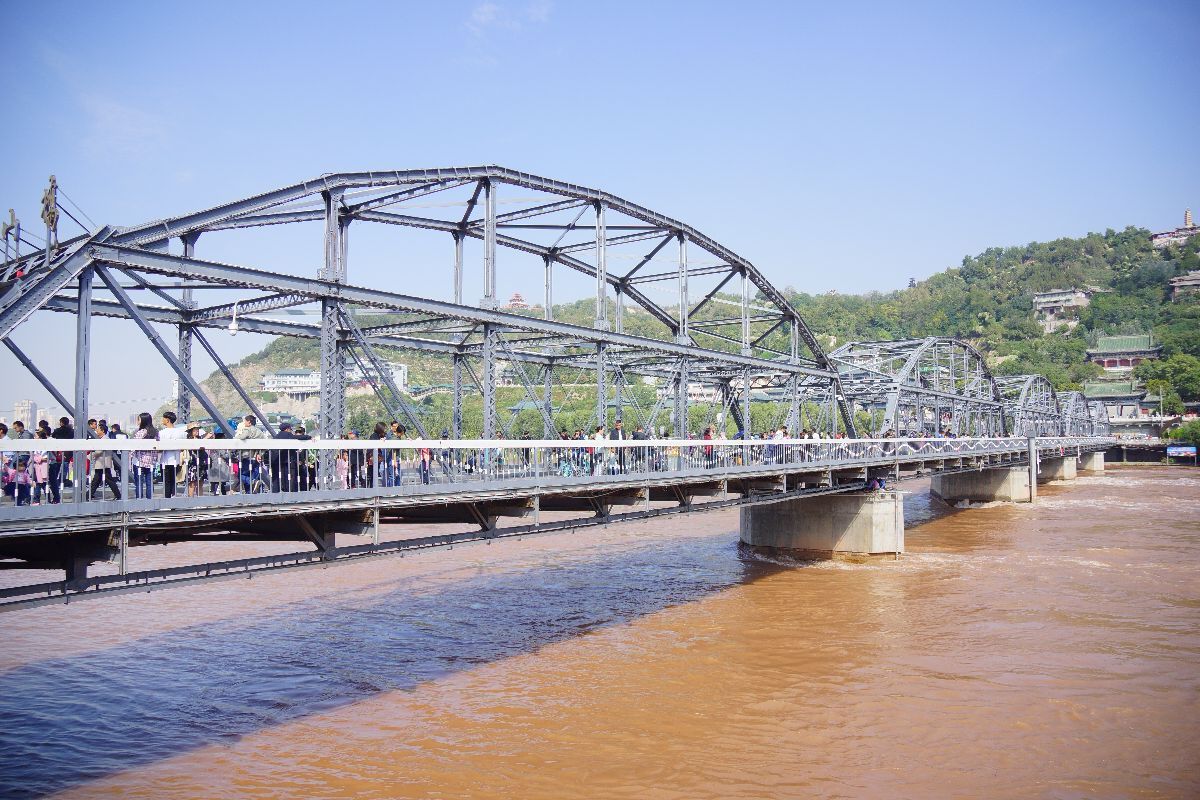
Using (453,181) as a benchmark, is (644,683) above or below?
below

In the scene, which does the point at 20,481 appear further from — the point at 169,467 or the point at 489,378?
the point at 489,378

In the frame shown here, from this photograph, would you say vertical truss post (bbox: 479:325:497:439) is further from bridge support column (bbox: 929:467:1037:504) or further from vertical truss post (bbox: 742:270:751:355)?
bridge support column (bbox: 929:467:1037:504)

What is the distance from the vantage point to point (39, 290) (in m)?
11.1

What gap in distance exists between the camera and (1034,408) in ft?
311

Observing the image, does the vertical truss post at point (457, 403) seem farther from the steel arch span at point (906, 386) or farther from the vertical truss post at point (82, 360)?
the steel arch span at point (906, 386)

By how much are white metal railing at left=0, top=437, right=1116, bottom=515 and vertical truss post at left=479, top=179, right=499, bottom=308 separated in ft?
13.9

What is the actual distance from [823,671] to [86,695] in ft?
50.0

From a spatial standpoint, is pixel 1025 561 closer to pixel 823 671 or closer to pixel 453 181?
pixel 823 671

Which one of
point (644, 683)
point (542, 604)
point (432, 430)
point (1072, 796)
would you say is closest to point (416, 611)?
point (542, 604)

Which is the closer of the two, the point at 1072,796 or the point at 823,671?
the point at 1072,796

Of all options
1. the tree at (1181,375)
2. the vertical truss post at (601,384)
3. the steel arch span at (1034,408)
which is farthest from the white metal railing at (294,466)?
the tree at (1181,375)

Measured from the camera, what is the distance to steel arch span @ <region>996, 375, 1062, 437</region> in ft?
293

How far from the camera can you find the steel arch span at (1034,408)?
89312 millimetres

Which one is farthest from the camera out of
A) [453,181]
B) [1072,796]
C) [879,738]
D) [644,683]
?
[453,181]
